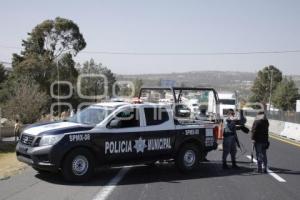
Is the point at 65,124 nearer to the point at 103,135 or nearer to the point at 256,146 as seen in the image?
the point at 103,135

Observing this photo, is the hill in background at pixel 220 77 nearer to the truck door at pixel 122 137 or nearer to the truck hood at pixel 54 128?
the truck door at pixel 122 137

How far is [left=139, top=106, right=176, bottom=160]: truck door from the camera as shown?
12109mm

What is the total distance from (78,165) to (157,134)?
87.3 inches

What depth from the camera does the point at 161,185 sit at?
35.5 ft

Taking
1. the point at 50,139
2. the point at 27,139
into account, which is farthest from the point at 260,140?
the point at 27,139

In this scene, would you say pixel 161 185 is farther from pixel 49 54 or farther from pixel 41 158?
pixel 49 54

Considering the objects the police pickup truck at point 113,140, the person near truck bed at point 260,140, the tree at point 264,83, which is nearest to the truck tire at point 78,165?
the police pickup truck at point 113,140

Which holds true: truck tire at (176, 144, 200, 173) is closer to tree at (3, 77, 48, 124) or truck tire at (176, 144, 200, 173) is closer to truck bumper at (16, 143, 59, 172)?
truck bumper at (16, 143, 59, 172)

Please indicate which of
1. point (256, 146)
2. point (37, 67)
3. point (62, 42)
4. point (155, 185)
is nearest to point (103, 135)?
point (155, 185)

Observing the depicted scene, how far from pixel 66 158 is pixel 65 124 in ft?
3.32

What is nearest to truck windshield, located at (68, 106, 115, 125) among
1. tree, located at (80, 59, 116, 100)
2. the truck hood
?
the truck hood

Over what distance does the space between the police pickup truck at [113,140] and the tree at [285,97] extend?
282 feet

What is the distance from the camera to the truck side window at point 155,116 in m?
12.3

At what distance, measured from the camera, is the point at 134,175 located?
40.3 feet
